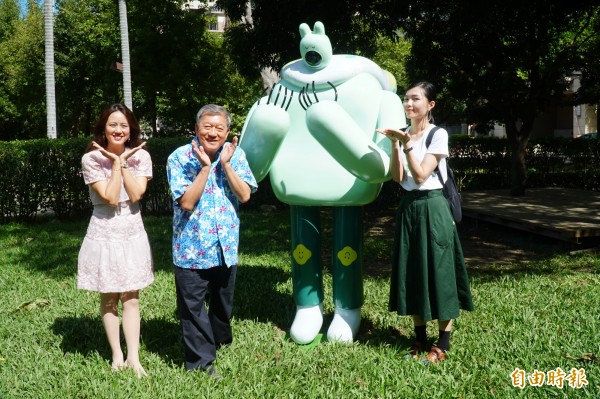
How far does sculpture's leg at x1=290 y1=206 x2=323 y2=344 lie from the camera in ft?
12.0

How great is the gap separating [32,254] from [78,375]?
13.2 feet

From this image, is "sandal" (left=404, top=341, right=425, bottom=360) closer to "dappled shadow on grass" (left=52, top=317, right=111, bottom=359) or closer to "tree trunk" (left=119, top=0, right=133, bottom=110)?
"dappled shadow on grass" (left=52, top=317, right=111, bottom=359)

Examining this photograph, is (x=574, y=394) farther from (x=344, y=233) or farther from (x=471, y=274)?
(x=471, y=274)

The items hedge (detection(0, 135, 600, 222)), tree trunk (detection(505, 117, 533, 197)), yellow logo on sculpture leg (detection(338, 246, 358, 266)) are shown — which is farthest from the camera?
tree trunk (detection(505, 117, 533, 197))

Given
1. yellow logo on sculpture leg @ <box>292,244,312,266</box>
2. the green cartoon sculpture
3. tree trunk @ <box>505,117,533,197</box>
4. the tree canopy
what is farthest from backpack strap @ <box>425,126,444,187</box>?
tree trunk @ <box>505,117,533,197</box>

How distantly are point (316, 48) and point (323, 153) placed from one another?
62 cm

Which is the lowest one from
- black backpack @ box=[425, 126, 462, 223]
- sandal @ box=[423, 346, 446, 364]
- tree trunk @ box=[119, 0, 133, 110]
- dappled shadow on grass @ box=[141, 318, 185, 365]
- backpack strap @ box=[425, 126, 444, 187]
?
dappled shadow on grass @ box=[141, 318, 185, 365]

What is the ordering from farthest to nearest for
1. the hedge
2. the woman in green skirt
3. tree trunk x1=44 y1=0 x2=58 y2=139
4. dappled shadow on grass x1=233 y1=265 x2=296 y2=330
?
tree trunk x1=44 y1=0 x2=58 y2=139 → the hedge → dappled shadow on grass x1=233 y1=265 x2=296 y2=330 → the woman in green skirt

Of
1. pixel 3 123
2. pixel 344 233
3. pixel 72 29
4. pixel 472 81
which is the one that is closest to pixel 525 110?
pixel 472 81

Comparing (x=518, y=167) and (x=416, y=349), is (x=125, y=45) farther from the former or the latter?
(x=416, y=349)

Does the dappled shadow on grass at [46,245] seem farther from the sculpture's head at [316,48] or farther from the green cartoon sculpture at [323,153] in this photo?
the sculpture's head at [316,48]

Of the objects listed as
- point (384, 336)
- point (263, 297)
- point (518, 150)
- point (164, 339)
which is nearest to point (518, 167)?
point (518, 150)

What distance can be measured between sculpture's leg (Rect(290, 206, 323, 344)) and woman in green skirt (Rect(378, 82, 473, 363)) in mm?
615

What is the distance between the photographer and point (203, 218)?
3023mm
